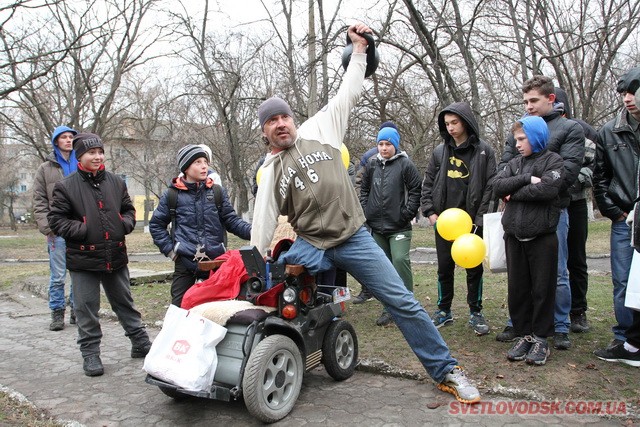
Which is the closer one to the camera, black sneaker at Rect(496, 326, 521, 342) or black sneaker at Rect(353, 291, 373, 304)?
black sneaker at Rect(496, 326, 521, 342)

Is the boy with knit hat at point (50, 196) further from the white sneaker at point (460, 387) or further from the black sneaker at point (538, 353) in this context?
the black sneaker at point (538, 353)

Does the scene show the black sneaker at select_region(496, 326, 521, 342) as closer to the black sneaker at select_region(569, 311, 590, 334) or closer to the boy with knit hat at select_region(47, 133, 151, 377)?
the black sneaker at select_region(569, 311, 590, 334)

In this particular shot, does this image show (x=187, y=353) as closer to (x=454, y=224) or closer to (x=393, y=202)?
(x=454, y=224)

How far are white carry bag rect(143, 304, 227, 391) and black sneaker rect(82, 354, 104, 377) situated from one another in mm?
1302

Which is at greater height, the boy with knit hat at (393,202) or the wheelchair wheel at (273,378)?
the boy with knit hat at (393,202)

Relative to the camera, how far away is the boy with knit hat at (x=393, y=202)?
5.43m

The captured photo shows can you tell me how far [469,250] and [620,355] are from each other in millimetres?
1382

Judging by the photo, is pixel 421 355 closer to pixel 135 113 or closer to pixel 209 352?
pixel 209 352

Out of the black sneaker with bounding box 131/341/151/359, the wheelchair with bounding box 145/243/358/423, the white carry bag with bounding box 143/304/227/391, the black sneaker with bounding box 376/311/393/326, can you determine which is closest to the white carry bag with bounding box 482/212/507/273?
the black sneaker with bounding box 376/311/393/326

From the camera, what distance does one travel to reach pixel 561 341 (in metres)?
4.25

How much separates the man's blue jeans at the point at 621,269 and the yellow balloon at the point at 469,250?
105 cm

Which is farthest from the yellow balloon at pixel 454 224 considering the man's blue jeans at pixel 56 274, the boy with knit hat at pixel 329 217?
the man's blue jeans at pixel 56 274

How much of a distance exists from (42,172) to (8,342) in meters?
1.92

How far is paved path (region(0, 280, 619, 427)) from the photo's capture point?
3.24 m
